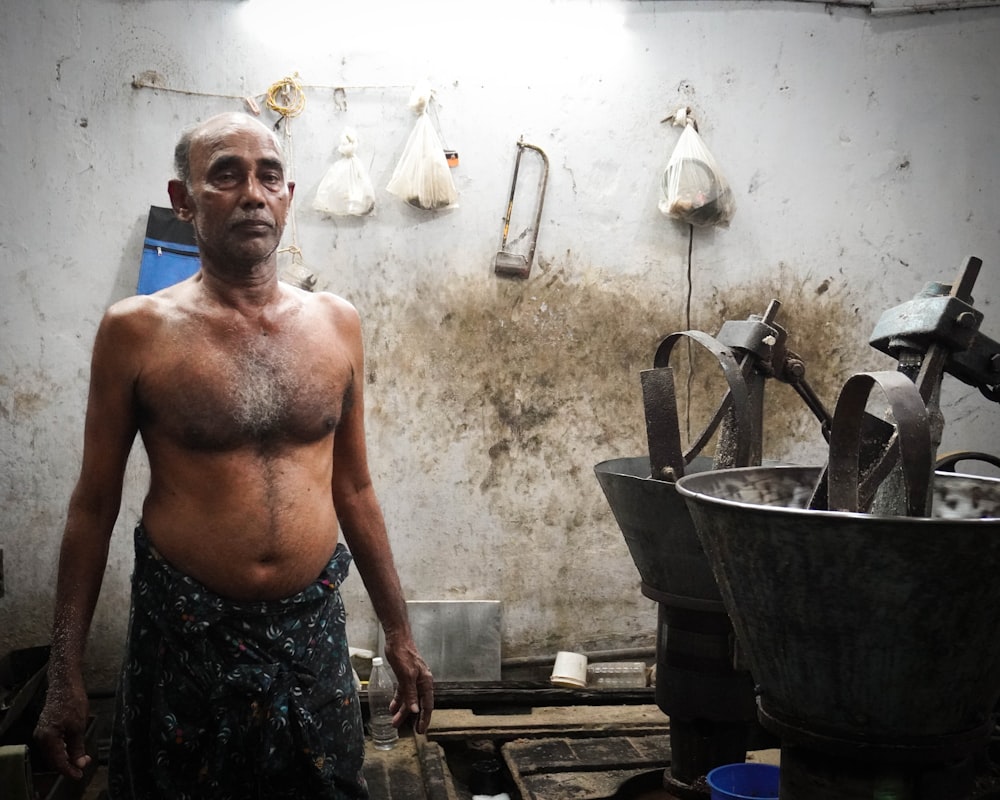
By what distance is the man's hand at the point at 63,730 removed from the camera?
209cm

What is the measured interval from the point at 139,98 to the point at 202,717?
3.07 metres

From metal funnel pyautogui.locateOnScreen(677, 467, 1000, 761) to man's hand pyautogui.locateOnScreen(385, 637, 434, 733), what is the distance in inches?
35.8

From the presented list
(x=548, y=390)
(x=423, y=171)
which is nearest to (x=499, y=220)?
(x=423, y=171)

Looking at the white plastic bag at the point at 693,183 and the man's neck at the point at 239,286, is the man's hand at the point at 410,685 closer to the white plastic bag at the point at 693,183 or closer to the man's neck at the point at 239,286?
the man's neck at the point at 239,286

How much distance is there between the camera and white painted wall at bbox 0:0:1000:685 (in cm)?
419

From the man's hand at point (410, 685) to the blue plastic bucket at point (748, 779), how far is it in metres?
0.86

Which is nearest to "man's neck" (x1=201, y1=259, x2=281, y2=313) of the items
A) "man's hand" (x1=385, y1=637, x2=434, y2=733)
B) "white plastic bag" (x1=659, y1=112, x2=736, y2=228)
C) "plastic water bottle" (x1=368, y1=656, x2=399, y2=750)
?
"man's hand" (x1=385, y1=637, x2=434, y2=733)

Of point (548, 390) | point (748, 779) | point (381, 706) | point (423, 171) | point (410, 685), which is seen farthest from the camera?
point (548, 390)

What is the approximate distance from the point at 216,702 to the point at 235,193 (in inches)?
46.6

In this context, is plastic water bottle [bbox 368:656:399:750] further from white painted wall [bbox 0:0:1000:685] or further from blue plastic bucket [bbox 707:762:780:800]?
blue plastic bucket [bbox 707:762:780:800]

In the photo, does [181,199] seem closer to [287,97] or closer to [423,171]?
[423,171]

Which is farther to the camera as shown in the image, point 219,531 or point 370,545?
point 370,545

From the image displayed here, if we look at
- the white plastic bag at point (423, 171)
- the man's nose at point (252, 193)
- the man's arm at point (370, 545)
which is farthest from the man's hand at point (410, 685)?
the white plastic bag at point (423, 171)

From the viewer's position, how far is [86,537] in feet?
7.21
